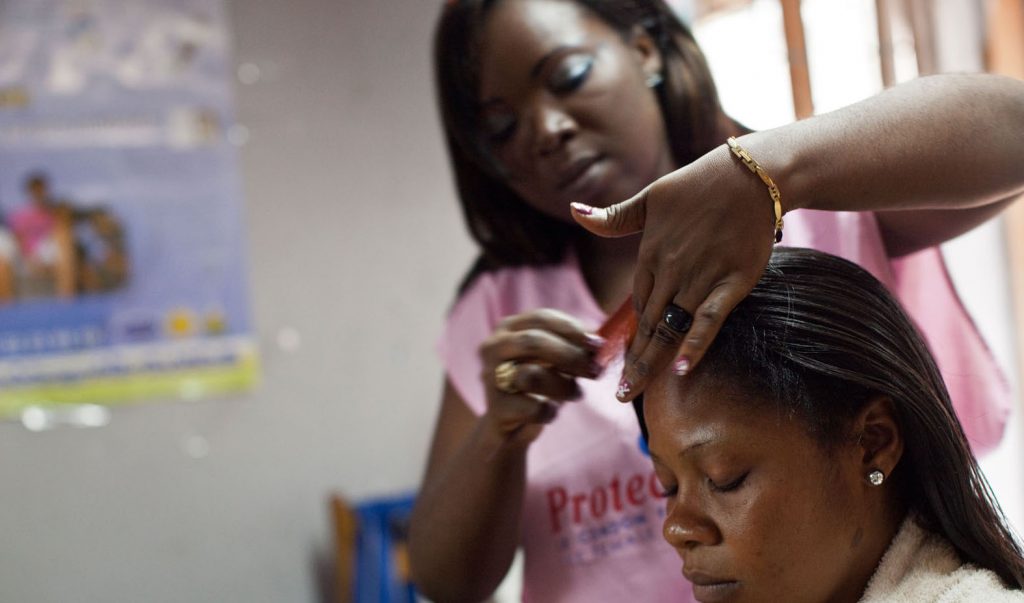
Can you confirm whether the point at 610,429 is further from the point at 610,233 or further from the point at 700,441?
the point at 610,233

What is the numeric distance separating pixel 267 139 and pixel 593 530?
1.96m

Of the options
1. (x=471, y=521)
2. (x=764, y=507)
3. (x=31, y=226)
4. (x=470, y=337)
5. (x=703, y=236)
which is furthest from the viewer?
(x=31, y=226)

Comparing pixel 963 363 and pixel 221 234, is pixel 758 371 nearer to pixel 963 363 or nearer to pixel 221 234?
pixel 963 363

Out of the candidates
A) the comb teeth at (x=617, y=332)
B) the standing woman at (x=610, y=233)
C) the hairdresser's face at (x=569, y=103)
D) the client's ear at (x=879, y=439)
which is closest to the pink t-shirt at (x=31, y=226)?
the standing woman at (x=610, y=233)

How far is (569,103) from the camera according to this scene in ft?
2.91

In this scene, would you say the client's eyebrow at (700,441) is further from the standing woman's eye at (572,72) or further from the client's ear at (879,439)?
the standing woman's eye at (572,72)

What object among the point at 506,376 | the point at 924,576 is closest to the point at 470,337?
the point at 506,376

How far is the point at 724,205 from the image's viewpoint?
1.89ft

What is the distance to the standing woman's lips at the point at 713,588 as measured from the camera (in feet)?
2.37

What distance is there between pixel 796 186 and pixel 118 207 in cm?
229

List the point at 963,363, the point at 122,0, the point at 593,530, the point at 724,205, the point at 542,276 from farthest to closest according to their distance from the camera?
the point at 122,0
the point at 542,276
the point at 593,530
the point at 963,363
the point at 724,205

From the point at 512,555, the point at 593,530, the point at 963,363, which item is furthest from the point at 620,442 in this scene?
the point at 963,363

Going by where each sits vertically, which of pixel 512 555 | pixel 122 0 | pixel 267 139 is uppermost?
pixel 122 0

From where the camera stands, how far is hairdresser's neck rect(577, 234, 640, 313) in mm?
750
